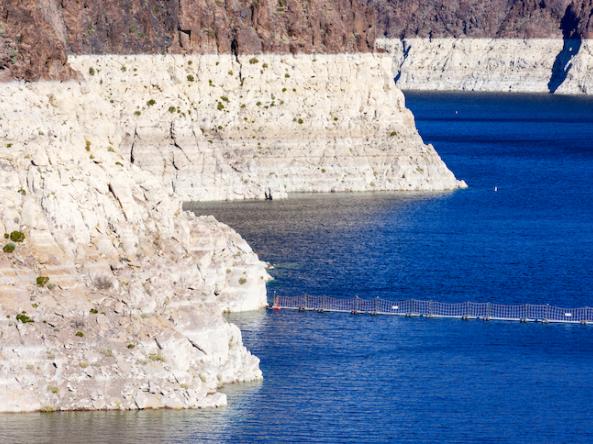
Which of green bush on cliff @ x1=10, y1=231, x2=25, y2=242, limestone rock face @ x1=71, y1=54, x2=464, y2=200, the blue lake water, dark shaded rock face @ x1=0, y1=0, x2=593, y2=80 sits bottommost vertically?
the blue lake water

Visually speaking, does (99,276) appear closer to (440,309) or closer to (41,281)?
(41,281)

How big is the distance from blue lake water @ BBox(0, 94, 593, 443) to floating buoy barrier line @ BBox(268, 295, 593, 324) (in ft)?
6.60

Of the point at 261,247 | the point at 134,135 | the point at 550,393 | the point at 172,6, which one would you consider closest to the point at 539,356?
the point at 550,393

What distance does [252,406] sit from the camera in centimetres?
8106

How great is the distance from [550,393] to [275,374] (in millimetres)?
11542

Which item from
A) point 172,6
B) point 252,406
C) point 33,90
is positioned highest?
point 172,6

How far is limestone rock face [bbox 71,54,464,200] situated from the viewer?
161 m

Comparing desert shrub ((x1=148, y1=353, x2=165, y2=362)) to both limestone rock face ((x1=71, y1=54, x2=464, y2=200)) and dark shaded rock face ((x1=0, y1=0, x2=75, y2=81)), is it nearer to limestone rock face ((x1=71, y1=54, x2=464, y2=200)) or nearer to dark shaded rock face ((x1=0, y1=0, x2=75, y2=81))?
dark shaded rock face ((x1=0, y1=0, x2=75, y2=81))

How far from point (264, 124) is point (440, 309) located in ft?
211

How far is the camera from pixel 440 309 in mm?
109688

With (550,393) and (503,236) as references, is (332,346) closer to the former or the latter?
(550,393)

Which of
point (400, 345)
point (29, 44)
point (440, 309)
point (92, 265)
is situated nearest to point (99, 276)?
point (92, 265)

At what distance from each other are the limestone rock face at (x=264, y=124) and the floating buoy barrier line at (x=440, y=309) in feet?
158

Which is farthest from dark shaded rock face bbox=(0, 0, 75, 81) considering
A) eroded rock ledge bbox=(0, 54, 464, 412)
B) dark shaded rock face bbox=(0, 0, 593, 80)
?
dark shaded rock face bbox=(0, 0, 593, 80)
